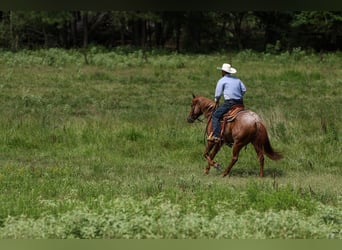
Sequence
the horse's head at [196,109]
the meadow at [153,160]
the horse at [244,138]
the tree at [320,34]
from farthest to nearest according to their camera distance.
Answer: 1. the tree at [320,34]
2. the horse's head at [196,109]
3. the horse at [244,138]
4. the meadow at [153,160]

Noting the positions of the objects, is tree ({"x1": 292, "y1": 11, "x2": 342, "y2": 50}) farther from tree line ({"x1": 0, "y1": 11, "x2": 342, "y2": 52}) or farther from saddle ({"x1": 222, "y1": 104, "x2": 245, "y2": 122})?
saddle ({"x1": 222, "y1": 104, "x2": 245, "y2": 122})

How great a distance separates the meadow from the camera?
5.17m

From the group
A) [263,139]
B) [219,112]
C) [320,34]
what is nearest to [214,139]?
[219,112]

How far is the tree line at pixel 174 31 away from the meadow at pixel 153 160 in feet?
51.9

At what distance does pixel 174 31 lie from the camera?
5406 centimetres

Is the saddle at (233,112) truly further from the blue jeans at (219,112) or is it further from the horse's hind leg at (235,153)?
the horse's hind leg at (235,153)

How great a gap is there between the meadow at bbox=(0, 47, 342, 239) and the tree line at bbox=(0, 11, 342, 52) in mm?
15834

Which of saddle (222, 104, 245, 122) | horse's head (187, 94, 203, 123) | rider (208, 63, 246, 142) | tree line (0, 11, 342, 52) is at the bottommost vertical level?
tree line (0, 11, 342, 52)

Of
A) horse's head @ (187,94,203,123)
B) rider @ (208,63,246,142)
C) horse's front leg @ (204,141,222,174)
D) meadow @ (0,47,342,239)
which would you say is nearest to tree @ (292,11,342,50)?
meadow @ (0,47,342,239)

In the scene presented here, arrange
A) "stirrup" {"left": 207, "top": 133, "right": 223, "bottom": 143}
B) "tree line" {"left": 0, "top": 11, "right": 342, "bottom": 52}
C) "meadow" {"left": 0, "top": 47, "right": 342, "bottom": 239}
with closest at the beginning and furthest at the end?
"meadow" {"left": 0, "top": 47, "right": 342, "bottom": 239}, "stirrup" {"left": 207, "top": 133, "right": 223, "bottom": 143}, "tree line" {"left": 0, "top": 11, "right": 342, "bottom": 52}

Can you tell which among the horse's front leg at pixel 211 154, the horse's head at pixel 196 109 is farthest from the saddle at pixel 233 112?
the horse's head at pixel 196 109

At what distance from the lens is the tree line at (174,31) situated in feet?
146

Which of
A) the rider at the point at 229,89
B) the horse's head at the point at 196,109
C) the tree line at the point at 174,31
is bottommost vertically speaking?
the tree line at the point at 174,31

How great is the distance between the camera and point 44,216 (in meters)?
6.07
